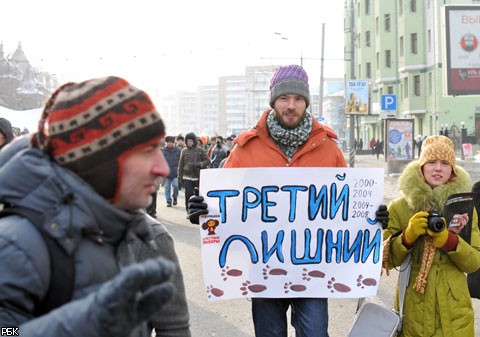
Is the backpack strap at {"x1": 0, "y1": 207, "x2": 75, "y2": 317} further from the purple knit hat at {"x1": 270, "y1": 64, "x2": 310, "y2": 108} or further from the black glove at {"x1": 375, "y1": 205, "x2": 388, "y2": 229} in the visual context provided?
the black glove at {"x1": 375, "y1": 205, "x2": 388, "y2": 229}

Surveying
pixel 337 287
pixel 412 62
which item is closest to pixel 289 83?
pixel 337 287

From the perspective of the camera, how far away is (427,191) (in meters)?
3.64

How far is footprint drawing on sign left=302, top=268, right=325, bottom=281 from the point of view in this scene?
370cm

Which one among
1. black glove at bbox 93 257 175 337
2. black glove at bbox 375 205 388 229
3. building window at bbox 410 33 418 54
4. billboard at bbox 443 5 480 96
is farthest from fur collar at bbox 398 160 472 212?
building window at bbox 410 33 418 54

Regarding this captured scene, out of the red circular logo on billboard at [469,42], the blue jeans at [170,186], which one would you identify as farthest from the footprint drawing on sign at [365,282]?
the red circular logo on billboard at [469,42]

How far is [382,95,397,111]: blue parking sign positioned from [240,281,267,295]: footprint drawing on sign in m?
20.8

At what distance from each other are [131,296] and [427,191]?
2.67m

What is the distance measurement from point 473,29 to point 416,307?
24377 mm

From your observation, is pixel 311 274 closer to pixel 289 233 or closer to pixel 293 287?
pixel 293 287

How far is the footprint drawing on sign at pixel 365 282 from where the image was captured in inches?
149

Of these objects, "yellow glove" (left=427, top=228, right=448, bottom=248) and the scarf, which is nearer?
"yellow glove" (left=427, top=228, right=448, bottom=248)

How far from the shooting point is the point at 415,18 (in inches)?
2199

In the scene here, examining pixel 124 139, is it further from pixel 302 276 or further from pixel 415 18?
pixel 415 18

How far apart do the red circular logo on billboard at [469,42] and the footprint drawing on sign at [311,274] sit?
24.3 meters
